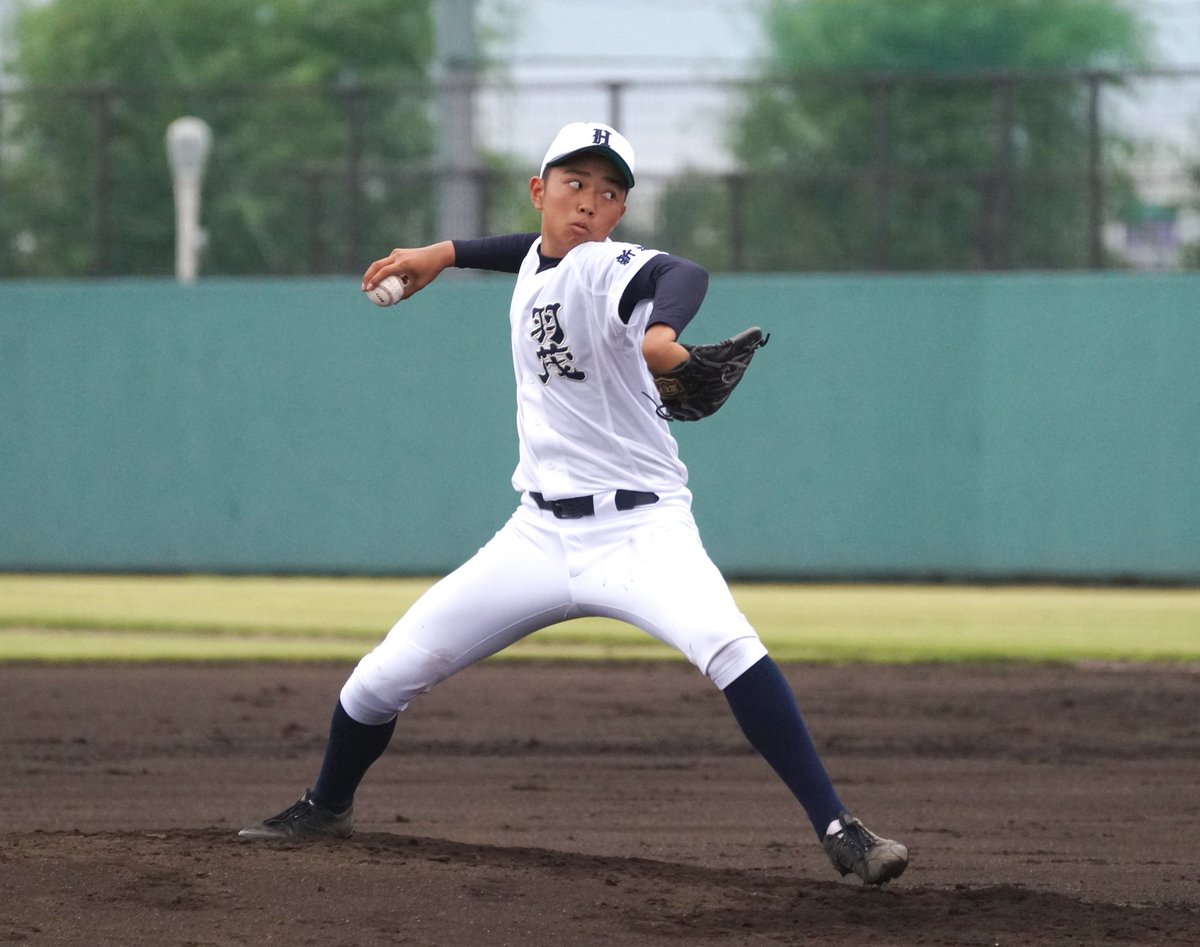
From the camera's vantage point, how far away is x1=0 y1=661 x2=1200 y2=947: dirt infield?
4.00 metres

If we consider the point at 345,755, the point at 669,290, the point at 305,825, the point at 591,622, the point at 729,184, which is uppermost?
the point at 729,184

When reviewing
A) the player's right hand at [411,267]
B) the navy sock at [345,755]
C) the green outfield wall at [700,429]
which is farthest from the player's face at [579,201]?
the green outfield wall at [700,429]

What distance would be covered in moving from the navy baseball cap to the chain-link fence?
34.8 feet

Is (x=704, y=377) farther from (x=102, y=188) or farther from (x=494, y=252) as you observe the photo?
(x=102, y=188)

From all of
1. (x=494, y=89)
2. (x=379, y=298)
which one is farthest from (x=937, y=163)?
(x=379, y=298)

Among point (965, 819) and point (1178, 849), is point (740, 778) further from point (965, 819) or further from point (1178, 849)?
point (1178, 849)

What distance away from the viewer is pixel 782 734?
13.7 feet

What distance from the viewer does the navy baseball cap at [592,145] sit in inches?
167

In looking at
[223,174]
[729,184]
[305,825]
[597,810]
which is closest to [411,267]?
[305,825]

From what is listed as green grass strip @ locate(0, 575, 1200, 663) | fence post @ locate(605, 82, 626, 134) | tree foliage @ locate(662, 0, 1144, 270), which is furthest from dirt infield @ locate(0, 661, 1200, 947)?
fence post @ locate(605, 82, 626, 134)

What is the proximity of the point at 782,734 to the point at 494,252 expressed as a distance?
1446 millimetres

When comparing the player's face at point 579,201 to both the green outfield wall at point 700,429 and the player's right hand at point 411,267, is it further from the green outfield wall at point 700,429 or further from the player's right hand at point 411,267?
the green outfield wall at point 700,429

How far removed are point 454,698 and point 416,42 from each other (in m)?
34.9

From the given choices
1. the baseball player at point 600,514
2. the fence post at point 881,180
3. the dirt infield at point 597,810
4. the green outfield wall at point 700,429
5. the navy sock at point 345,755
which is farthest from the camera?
the fence post at point 881,180
